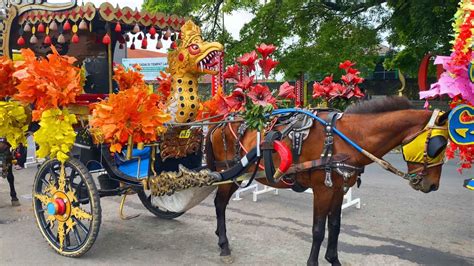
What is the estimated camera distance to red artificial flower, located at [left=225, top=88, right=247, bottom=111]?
12.1 ft

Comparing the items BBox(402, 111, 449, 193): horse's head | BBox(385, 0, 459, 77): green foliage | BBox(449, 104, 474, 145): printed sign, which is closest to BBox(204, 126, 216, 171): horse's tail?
BBox(402, 111, 449, 193): horse's head

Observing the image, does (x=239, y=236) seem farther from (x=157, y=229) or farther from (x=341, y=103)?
(x=341, y=103)

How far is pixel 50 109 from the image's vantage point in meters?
4.28

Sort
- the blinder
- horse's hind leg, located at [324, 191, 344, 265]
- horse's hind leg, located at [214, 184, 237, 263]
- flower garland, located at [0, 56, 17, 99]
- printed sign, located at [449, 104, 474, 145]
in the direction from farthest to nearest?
flower garland, located at [0, 56, 17, 99], horse's hind leg, located at [214, 184, 237, 263], horse's hind leg, located at [324, 191, 344, 265], the blinder, printed sign, located at [449, 104, 474, 145]

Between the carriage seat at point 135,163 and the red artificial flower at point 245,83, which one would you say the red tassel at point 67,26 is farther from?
the red artificial flower at point 245,83

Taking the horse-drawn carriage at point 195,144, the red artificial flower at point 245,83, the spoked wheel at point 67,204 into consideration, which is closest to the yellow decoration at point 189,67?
the horse-drawn carriage at point 195,144

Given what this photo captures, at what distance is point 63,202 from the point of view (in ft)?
14.9

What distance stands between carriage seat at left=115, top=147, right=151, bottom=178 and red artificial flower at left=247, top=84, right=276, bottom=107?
1606 millimetres

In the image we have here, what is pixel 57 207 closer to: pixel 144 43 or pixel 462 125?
pixel 144 43

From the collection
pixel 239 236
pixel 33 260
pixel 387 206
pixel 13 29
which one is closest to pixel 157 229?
pixel 239 236

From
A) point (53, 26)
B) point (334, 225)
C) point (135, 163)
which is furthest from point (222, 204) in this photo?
point (53, 26)

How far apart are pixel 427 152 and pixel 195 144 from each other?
2.40m

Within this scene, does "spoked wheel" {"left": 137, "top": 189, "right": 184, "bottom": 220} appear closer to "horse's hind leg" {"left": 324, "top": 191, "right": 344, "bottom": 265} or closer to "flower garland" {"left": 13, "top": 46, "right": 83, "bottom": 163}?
"flower garland" {"left": 13, "top": 46, "right": 83, "bottom": 163}

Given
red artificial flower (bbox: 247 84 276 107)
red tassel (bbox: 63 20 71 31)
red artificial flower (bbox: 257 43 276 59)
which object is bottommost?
red artificial flower (bbox: 247 84 276 107)
